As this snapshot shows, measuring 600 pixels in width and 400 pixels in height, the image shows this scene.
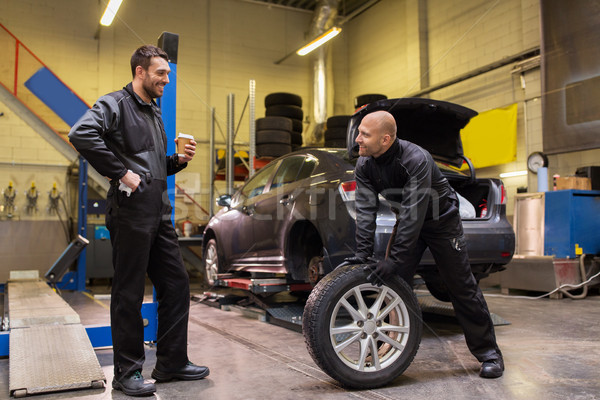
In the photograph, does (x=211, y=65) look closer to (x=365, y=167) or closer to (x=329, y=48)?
(x=329, y=48)

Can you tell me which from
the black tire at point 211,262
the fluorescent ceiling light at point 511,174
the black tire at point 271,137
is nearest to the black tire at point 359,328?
the black tire at point 211,262

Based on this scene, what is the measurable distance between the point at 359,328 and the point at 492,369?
72 centimetres

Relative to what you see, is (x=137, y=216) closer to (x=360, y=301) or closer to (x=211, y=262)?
(x=360, y=301)

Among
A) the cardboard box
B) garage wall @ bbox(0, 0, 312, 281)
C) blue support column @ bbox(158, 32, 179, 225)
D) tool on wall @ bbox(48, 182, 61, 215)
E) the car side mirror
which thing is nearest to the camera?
blue support column @ bbox(158, 32, 179, 225)

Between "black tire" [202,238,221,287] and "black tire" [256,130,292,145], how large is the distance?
3.54m

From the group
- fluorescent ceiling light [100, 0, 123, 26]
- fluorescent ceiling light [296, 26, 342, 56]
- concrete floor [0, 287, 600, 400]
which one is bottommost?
concrete floor [0, 287, 600, 400]

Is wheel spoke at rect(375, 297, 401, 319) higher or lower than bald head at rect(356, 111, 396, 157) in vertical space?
lower

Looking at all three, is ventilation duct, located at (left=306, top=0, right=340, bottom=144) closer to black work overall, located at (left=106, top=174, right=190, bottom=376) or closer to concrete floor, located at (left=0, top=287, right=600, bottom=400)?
concrete floor, located at (left=0, top=287, right=600, bottom=400)

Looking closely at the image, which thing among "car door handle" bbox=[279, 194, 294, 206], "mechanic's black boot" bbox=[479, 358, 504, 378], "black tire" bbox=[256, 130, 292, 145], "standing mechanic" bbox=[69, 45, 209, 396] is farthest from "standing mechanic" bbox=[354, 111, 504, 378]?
"black tire" bbox=[256, 130, 292, 145]

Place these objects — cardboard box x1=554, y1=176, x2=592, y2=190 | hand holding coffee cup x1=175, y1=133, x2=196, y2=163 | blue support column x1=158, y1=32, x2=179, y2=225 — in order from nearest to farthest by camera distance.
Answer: hand holding coffee cup x1=175, y1=133, x2=196, y2=163 < blue support column x1=158, y1=32, x2=179, y2=225 < cardboard box x1=554, y1=176, x2=592, y2=190

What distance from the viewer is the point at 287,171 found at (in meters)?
4.59

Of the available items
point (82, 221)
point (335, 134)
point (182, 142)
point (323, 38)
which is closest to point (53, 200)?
point (82, 221)

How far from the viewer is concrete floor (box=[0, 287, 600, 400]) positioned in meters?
2.37

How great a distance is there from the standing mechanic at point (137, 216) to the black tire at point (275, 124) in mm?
6932
